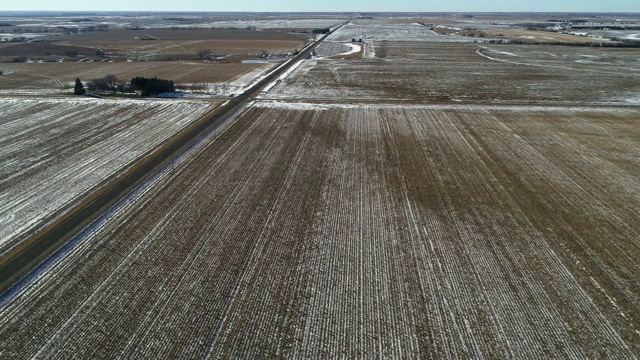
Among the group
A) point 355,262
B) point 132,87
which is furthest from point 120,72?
point 355,262

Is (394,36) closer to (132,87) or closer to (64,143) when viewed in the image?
(132,87)

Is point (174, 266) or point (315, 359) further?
point (174, 266)

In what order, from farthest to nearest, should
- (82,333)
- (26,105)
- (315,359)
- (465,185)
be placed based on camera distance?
1. (26,105)
2. (465,185)
3. (82,333)
4. (315,359)

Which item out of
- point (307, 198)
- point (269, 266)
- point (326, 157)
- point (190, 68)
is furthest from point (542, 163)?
point (190, 68)

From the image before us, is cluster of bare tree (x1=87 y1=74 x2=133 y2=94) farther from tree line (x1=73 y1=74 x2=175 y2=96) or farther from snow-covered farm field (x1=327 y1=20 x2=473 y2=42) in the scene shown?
snow-covered farm field (x1=327 y1=20 x2=473 y2=42)

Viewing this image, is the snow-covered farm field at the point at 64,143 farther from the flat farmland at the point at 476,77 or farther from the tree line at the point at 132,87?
the flat farmland at the point at 476,77

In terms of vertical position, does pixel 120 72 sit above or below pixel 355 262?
above

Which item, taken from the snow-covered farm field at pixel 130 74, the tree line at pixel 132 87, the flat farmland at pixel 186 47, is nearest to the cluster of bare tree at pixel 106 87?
the tree line at pixel 132 87

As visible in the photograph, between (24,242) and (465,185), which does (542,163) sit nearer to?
(465,185)
